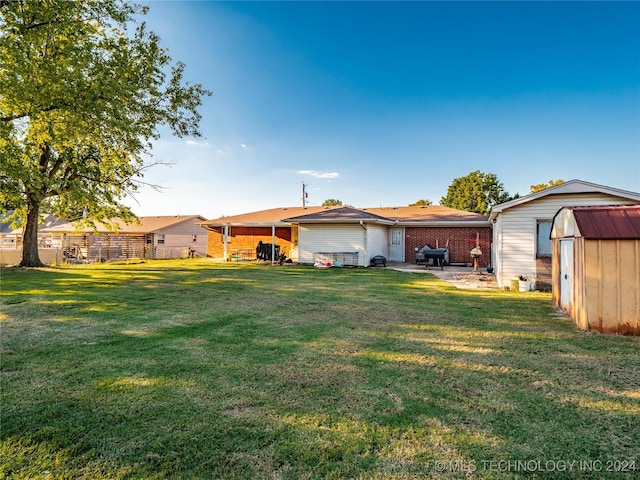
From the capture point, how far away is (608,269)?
17.7 feet

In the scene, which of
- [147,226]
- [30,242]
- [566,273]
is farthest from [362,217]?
[147,226]

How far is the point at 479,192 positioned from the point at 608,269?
39.2 metres

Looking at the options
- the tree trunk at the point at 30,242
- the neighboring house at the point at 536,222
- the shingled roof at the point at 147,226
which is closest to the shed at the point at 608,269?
the neighboring house at the point at 536,222

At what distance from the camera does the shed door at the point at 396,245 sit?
2020cm

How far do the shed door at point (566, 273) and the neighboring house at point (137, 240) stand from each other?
24.7m

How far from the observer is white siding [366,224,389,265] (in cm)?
1742

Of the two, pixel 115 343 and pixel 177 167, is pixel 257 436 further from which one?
pixel 177 167

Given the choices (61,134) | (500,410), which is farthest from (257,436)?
(61,134)

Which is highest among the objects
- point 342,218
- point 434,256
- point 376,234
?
point 342,218

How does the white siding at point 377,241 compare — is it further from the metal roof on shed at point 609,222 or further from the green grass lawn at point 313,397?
the metal roof on shed at point 609,222

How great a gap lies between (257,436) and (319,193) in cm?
3579

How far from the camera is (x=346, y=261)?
17.4m

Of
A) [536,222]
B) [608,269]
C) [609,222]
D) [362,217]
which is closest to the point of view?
[608,269]

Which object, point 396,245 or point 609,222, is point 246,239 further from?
point 609,222
